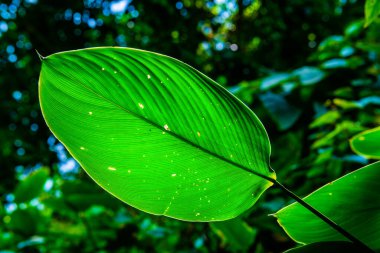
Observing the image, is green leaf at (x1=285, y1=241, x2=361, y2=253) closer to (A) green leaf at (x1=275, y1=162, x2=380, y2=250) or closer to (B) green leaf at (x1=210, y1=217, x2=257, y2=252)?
(A) green leaf at (x1=275, y1=162, x2=380, y2=250)

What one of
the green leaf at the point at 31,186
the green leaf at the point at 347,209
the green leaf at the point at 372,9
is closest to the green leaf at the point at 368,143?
the green leaf at the point at 347,209

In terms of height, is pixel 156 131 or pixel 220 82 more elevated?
pixel 156 131

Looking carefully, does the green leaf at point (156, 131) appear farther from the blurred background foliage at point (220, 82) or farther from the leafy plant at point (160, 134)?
the blurred background foliage at point (220, 82)

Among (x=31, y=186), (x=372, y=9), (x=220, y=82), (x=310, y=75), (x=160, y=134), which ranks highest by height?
(x=372, y=9)

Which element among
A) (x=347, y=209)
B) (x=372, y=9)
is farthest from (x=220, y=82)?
(x=347, y=209)

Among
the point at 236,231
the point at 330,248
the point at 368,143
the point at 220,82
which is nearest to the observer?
the point at 330,248

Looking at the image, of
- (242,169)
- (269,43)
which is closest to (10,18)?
(269,43)

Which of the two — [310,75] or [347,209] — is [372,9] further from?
[310,75]
